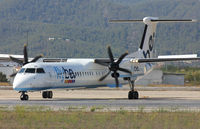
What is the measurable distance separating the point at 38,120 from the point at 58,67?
1556cm

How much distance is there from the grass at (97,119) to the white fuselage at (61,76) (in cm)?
812

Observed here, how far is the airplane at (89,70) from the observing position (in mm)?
39219

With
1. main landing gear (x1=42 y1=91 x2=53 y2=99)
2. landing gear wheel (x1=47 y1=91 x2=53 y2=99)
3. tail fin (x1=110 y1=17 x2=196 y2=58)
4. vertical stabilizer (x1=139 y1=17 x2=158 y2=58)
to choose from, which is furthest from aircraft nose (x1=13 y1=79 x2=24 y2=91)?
vertical stabilizer (x1=139 y1=17 x2=158 y2=58)

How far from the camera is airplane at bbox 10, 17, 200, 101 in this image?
39219 mm

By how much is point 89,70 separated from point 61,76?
3.92 meters

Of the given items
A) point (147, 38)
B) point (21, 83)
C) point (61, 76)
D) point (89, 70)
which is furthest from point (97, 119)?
point (147, 38)

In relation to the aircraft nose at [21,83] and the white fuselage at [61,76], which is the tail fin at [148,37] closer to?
the white fuselage at [61,76]

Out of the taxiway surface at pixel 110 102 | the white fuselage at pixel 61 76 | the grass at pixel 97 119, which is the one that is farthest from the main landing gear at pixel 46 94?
the grass at pixel 97 119

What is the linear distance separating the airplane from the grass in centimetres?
890

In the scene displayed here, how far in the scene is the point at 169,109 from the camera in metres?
31.5

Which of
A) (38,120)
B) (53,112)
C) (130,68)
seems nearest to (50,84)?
(130,68)

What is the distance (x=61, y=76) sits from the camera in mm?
40844

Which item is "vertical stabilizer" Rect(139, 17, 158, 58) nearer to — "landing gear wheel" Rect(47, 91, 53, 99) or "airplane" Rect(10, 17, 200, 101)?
"airplane" Rect(10, 17, 200, 101)

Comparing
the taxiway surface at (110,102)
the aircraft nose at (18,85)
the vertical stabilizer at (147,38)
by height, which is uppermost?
the vertical stabilizer at (147,38)
